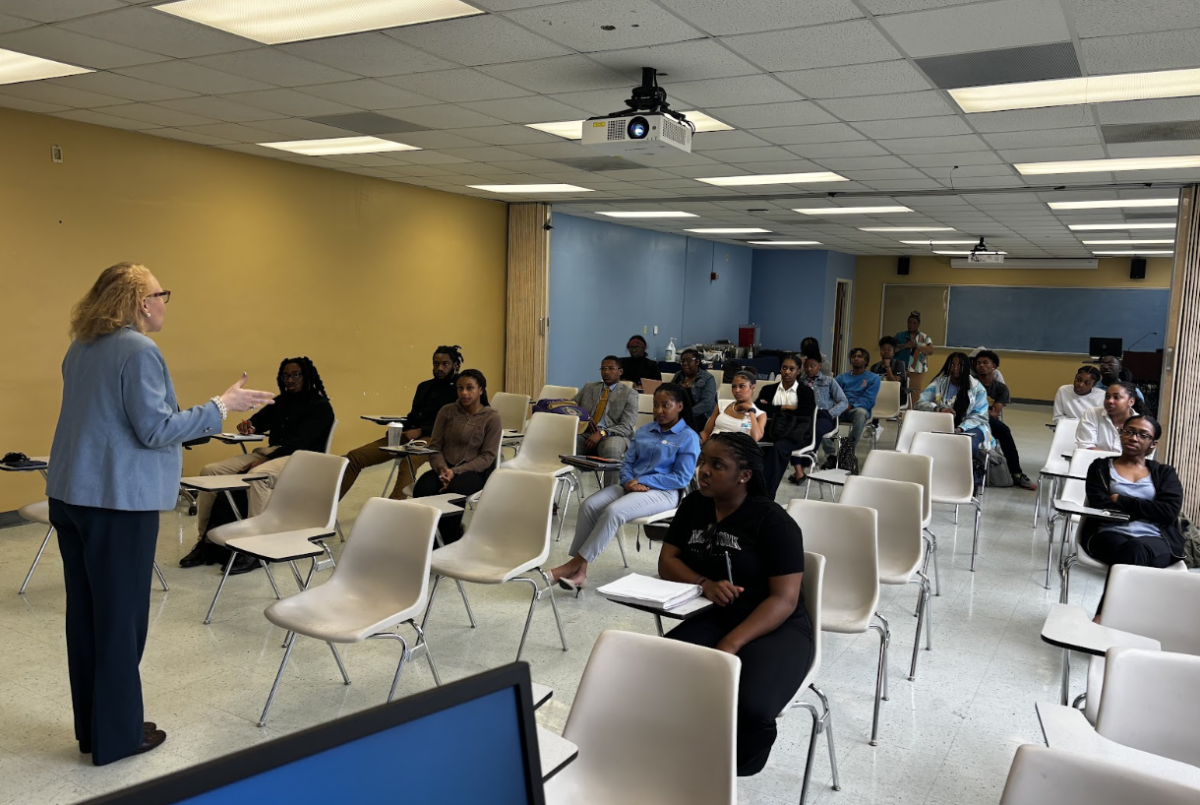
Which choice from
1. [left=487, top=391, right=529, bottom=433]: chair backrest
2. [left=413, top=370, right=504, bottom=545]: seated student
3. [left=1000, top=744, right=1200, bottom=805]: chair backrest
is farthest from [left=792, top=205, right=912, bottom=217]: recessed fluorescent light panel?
[left=1000, top=744, right=1200, bottom=805]: chair backrest

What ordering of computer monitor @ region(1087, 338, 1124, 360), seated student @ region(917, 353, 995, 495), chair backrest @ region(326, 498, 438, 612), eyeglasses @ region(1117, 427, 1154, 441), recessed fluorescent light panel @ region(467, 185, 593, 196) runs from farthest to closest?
computer monitor @ region(1087, 338, 1124, 360)
recessed fluorescent light panel @ region(467, 185, 593, 196)
seated student @ region(917, 353, 995, 495)
eyeglasses @ region(1117, 427, 1154, 441)
chair backrest @ region(326, 498, 438, 612)

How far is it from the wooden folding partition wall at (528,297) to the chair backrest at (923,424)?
16.0ft

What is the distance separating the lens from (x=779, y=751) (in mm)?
3473

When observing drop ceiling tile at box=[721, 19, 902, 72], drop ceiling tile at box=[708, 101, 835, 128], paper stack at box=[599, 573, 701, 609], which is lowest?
paper stack at box=[599, 573, 701, 609]

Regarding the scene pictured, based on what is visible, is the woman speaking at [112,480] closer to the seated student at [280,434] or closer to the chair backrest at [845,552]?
the seated student at [280,434]

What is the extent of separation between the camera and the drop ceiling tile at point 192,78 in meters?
4.97

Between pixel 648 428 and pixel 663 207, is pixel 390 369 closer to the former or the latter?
pixel 663 207

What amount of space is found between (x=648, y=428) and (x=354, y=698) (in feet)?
8.11

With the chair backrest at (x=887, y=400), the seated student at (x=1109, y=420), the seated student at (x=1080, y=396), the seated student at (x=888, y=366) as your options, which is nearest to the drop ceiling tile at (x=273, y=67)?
the seated student at (x=1109, y=420)

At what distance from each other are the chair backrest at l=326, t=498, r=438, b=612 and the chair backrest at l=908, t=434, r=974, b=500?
3.82 m

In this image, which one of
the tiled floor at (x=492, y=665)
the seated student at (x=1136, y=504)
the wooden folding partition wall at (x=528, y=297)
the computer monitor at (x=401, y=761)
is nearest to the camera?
the computer monitor at (x=401, y=761)

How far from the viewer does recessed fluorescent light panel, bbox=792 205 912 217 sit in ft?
33.7

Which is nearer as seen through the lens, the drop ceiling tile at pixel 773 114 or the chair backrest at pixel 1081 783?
the chair backrest at pixel 1081 783

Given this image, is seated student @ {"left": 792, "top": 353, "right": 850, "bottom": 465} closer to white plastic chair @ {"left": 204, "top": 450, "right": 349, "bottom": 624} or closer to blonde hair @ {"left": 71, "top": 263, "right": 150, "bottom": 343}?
white plastic chair @ {"left": 204, "top": 450, "right": 349, "bottom": 624}
